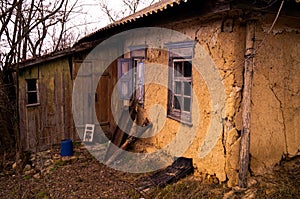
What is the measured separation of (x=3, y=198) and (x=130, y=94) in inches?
148

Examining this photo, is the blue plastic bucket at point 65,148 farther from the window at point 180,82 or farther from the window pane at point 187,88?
the window pane at point 187,88

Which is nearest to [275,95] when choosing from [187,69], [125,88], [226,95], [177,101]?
[226,95]

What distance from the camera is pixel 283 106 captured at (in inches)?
179

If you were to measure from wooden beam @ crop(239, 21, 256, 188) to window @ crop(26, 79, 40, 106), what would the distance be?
5612mm

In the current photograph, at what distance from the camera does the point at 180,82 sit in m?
5.36

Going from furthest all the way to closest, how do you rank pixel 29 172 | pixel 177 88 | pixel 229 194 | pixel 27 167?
pixel 27 167
pixel 29 172
pixel 177 88
pixel 229 194

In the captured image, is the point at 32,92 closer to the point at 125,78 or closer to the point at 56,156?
the point at 56,156

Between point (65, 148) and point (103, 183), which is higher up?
point (65, 148)

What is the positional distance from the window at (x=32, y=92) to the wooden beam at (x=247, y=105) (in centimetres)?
561

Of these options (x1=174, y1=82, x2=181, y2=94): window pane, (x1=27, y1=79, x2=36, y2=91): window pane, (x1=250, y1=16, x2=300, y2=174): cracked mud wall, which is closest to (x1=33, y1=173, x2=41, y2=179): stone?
(x1=27, y1=79, x2=36, y2=91): window pane

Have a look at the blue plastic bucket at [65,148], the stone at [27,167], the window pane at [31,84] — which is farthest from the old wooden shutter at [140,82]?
the stone at [27,167]

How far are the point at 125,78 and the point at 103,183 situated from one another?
303cm

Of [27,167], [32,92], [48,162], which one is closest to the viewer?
[27,167]

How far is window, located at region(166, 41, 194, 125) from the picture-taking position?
5027mm
